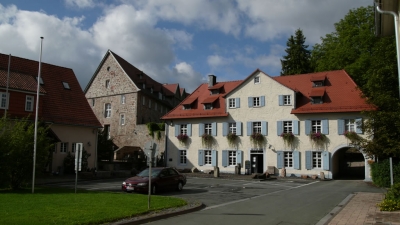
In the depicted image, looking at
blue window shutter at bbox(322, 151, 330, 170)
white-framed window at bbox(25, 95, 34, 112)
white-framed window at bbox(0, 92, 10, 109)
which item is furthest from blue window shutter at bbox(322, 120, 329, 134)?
white-framed window at bbox(0, 92, 10, 109)

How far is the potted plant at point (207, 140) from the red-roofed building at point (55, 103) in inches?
412

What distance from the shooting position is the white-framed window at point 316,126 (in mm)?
33562

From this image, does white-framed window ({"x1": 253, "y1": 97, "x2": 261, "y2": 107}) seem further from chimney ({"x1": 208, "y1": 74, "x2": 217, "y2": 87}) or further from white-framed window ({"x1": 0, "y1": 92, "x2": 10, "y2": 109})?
white-framed window ({"x1": 0, "y1": 92, "x2": 10, "y2": 109})

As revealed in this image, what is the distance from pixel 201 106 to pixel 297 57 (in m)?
19.5

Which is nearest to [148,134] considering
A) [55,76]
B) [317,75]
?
[55,76]

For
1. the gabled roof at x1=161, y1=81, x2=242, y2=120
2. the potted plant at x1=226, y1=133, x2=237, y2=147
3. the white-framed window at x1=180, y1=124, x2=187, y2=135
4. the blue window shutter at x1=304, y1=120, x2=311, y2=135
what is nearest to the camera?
the blue window shutter at x1=304, y1=120, x2=311, y2=135

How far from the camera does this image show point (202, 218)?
39.5 feet

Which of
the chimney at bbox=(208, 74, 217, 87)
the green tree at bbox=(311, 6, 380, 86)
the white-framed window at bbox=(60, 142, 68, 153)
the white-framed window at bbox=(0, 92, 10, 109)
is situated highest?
the green tree at bbox=(311, 6, 380, 86)

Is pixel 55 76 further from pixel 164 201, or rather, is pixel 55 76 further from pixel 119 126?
pixel 164 201

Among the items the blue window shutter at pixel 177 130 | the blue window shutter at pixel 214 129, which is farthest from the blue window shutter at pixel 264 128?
the blue window shutter at pixel 177 130

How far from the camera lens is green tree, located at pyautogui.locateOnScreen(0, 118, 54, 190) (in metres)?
18.3

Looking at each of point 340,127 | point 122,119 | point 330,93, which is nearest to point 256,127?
point 330,93

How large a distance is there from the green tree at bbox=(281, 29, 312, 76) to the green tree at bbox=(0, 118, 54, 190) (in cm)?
3963

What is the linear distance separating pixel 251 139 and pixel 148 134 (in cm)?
1383
